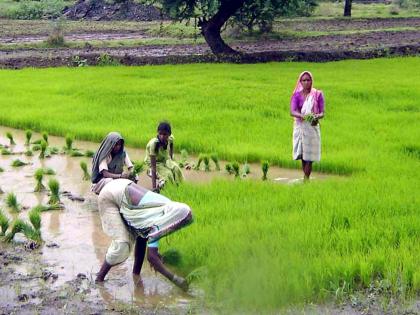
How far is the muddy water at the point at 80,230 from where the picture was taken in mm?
6023

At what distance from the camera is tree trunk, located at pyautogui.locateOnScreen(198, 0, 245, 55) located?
75.0 ft

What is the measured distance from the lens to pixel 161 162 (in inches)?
335

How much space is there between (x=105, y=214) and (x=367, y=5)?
144 feet

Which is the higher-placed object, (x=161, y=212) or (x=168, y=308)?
(x=161, y=212)

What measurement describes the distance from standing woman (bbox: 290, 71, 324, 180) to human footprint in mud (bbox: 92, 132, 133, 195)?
3.34 meters

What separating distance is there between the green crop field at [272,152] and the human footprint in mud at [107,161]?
89 cm

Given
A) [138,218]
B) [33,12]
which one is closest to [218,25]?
[138,218]

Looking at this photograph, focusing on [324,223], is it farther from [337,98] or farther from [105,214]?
[337,98]

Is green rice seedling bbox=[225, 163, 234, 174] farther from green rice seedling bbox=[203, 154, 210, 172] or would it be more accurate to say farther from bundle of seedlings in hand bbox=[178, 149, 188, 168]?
bundle of seedlings in hand bbox=[178, 149, 188, 168]

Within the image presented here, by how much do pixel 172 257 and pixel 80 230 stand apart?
1.59m

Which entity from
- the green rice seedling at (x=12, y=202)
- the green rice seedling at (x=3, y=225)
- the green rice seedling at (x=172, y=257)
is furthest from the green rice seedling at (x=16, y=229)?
the green rice seedling at (x=172, y=257)

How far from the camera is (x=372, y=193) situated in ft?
26.3

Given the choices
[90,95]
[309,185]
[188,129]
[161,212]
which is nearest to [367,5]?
[90,95]

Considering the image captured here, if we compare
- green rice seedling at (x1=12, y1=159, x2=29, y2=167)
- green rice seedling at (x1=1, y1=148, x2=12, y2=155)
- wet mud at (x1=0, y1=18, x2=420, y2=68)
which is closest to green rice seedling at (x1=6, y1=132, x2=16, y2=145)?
green rice seedling at (x1=1, y1=148, x2=12, y2=155)
